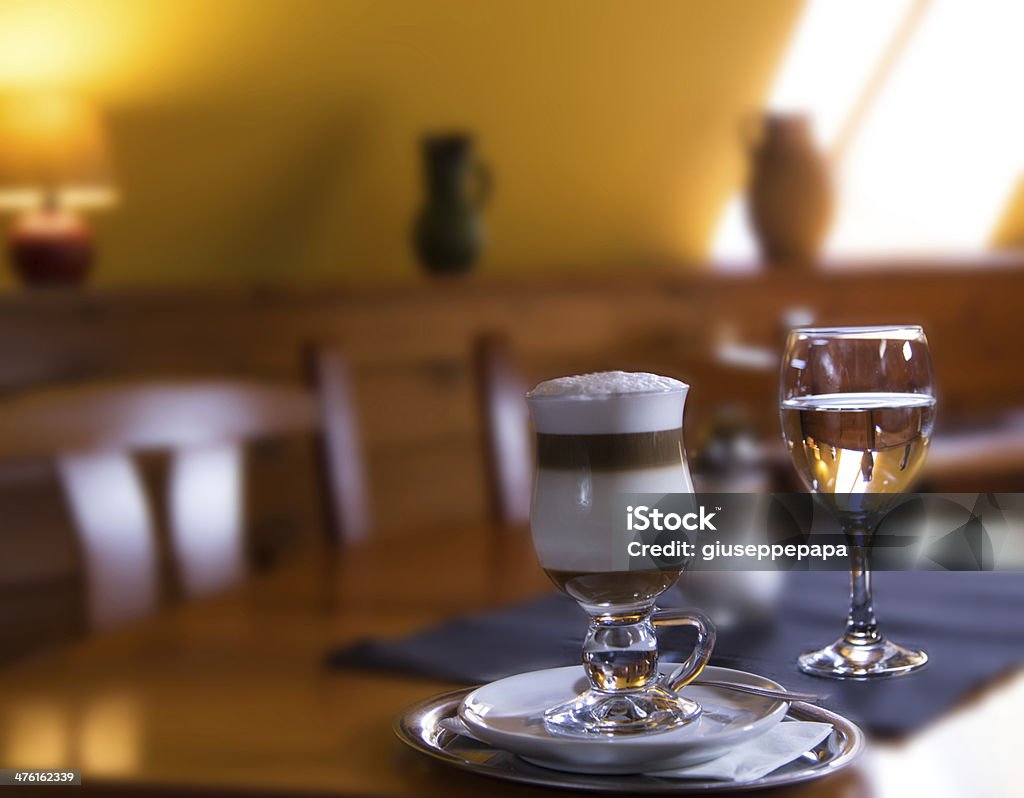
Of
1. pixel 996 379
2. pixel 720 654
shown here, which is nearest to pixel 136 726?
pixel 720 654

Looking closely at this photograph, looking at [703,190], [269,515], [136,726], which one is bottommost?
[269,515]

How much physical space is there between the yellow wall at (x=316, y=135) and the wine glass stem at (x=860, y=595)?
0.82 m

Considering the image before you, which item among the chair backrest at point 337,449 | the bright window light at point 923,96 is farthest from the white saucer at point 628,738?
the chair backrest at point 337,449

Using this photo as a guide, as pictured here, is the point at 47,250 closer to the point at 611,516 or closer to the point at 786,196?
the point at 786,196

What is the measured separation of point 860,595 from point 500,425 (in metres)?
0.62

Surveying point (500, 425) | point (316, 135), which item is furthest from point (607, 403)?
point (316, 135)

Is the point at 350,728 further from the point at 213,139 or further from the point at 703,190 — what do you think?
the point at 213,139

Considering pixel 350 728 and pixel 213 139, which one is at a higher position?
pixel 213 139

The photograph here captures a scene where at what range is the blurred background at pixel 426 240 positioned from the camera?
38cm

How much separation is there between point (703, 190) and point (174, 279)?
819mm

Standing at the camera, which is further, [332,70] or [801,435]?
[332,70]

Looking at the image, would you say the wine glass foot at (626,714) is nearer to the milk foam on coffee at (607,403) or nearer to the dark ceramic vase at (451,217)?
the milk foam on coffee at (607,403)

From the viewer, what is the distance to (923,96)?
1.34 ft

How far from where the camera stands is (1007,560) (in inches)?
8.2
